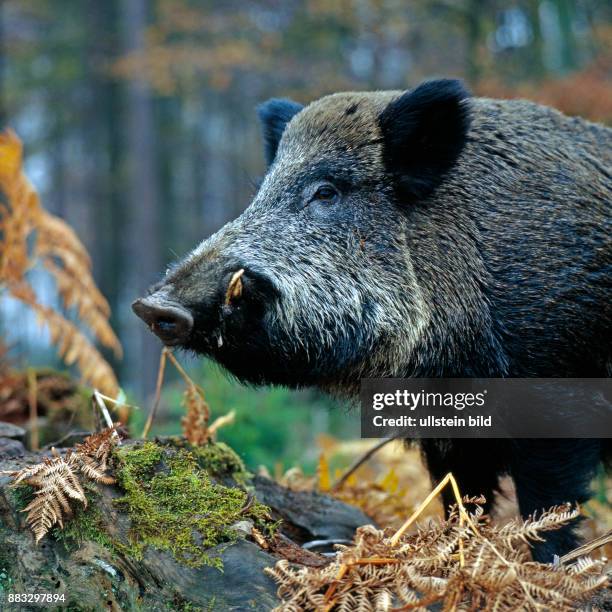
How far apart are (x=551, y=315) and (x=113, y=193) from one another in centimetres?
2128

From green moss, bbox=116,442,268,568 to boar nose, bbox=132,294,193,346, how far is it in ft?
1.45

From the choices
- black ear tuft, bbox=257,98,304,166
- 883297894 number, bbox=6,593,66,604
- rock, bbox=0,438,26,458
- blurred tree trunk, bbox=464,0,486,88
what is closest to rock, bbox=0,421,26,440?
rock, bbox=0,438,26,458

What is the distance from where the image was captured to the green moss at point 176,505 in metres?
2.69

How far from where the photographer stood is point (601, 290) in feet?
12.5

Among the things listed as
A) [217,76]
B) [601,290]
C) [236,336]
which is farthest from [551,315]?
[217,76]

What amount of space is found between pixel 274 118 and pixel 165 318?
196 cm

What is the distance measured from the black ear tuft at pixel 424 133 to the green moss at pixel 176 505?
181cm

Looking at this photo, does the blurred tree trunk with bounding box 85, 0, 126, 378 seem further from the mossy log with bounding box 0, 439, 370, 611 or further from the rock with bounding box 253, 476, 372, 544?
the mossy log with bounding box 0, 439, 370, 611

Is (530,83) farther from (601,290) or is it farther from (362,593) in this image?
→ (362,593)

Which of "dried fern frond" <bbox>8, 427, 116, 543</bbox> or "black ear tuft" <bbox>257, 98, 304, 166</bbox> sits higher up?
"black ear tuft" <bbox>257, 98, 304, 166</bbox>

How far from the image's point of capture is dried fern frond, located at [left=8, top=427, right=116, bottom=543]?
8.52ft

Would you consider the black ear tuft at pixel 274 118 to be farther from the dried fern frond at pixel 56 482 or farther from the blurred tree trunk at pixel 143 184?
the blurred tree trunk at pixel 143 184

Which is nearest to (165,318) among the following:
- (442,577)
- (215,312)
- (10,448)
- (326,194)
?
(215,312)

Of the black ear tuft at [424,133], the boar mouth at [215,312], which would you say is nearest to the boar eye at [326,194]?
the black ear tuft at [424,133]
